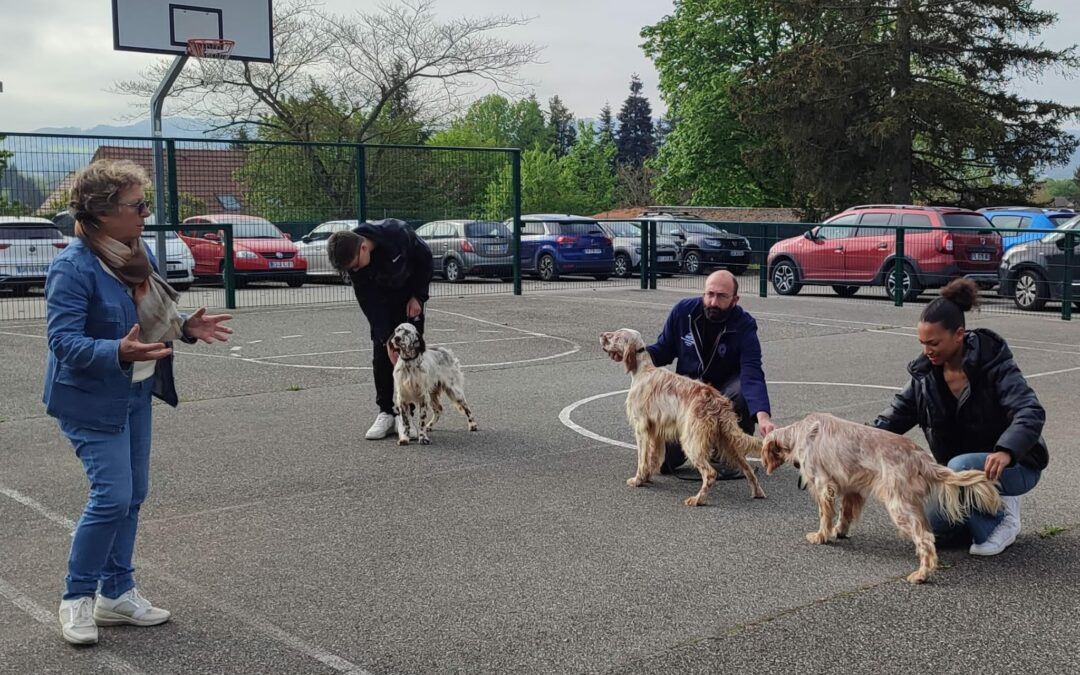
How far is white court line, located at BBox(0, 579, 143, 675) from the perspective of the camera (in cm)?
437

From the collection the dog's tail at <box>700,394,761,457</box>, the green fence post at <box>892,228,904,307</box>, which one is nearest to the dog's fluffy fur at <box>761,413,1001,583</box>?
the dog's tail at <box>700,394,761,457</box>

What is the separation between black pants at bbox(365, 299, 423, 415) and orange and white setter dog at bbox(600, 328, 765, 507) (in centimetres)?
202

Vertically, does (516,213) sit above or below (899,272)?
above

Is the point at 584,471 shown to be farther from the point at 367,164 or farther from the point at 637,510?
the point at 367,164

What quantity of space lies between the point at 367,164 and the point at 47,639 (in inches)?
648

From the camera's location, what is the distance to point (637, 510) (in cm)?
673

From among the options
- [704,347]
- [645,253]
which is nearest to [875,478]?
[704,347]

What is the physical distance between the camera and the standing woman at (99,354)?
4.36m

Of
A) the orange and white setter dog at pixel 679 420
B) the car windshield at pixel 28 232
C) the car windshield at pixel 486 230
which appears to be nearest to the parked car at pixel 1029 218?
the car windshield at pixel 486 230

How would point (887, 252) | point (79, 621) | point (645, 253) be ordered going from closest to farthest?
point (79, 621) < point (887, 252) < point (645, 253)

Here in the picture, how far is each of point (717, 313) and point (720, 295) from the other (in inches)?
5.8

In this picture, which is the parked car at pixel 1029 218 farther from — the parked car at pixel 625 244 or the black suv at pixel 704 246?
the parked car at pixel 625 244

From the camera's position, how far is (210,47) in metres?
20.9

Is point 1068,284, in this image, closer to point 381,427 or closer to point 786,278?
point 786,278
